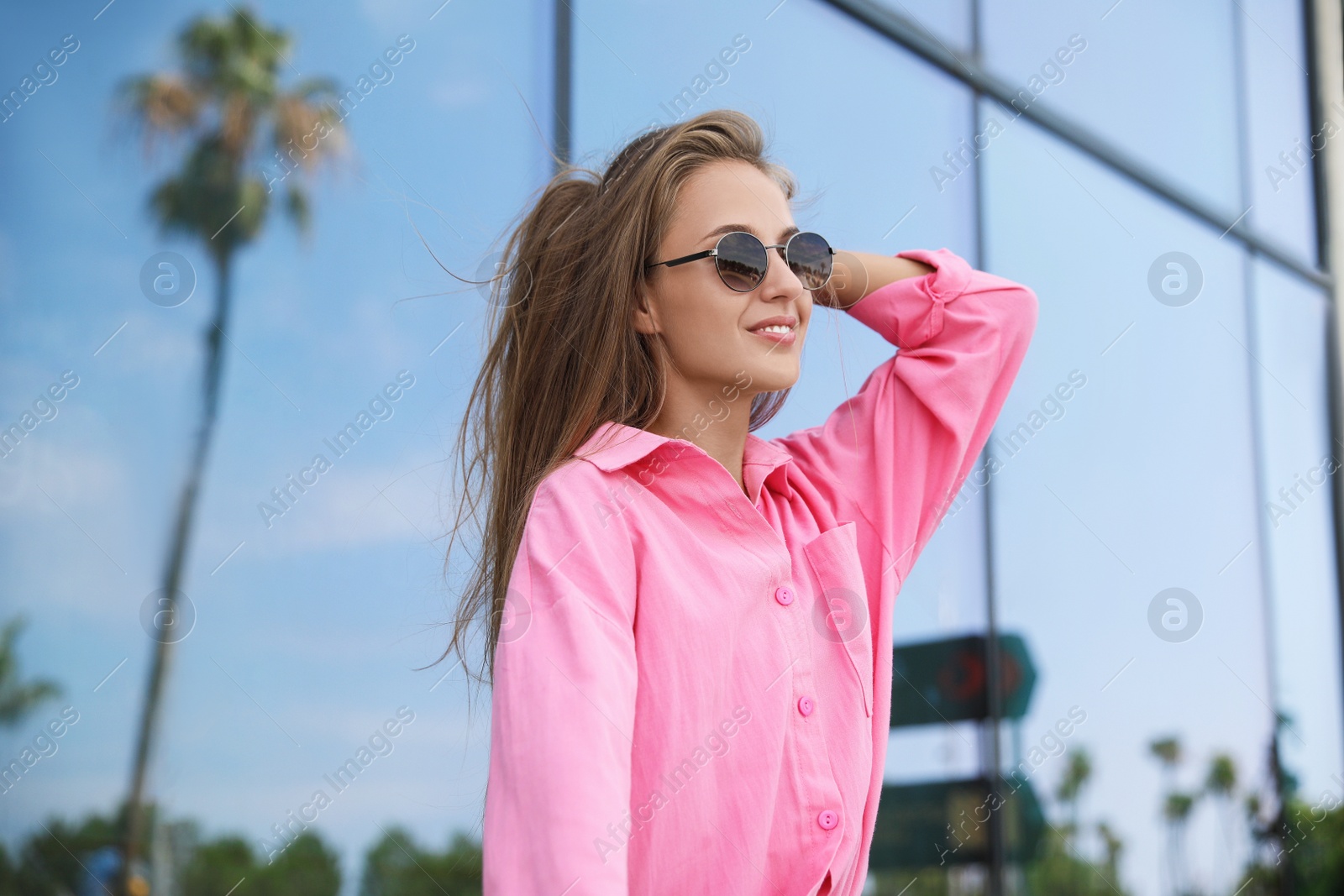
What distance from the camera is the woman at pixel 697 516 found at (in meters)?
1.14

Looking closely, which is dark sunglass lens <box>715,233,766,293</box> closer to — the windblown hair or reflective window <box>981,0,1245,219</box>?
the windblown hair

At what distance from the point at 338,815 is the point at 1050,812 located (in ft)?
9.19

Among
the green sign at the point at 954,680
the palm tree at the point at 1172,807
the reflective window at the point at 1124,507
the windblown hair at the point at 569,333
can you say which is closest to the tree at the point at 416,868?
the windblown hair at the point at 569,333

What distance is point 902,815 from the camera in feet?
12.5

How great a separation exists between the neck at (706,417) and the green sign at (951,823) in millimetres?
2525

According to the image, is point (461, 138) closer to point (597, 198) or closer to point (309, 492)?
point (309, 492)

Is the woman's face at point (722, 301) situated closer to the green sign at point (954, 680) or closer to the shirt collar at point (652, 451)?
the shirt collar at point (652, 451)

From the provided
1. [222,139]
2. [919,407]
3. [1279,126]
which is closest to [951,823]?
[919,407]

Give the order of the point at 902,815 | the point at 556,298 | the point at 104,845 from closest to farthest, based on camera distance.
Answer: the point at 556,298
the point at 104,845
the point at 902,815

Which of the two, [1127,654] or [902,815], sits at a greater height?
[1127,654]

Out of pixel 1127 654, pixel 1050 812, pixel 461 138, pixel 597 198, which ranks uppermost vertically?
pixel 461 138

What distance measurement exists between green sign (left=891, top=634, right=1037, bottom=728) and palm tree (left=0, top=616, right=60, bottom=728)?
2.54 metres

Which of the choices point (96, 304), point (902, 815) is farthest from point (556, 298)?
point (902, 815)

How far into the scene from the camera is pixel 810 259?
1532mm
